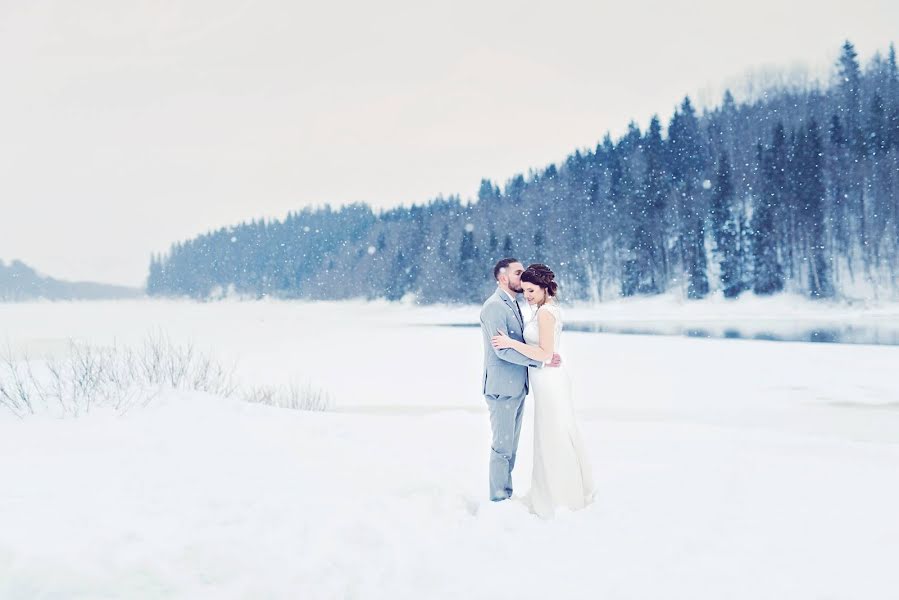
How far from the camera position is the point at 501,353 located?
580 centimetres

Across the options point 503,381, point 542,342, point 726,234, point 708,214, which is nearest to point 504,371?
point 503,381

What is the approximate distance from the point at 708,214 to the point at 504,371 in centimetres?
5870

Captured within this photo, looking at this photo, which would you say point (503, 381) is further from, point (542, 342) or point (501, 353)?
point (542, 342)

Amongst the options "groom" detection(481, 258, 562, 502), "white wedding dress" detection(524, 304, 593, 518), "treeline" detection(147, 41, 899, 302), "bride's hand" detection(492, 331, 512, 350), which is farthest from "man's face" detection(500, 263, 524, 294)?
"treeline" detection(147, 41, 899, 302)

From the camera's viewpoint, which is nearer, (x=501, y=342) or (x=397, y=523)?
(x=397, y=523)

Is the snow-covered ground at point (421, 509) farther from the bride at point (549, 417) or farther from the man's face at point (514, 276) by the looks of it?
the man's face at point (514, 276)

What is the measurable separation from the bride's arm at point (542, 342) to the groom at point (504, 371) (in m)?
0.14

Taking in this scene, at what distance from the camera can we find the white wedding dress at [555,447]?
5.82 metres

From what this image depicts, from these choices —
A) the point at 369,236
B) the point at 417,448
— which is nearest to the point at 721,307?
the point at 417,448

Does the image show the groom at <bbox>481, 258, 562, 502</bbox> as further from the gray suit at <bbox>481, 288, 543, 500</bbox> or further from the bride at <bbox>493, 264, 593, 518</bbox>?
the bride at <bbox>493, 264, 593, 518</bbox>

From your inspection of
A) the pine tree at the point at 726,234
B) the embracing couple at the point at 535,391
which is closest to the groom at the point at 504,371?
the embracing couple at the point at 535,391

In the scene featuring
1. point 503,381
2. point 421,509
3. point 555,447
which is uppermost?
point 503,381

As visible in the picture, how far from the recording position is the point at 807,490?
22.2 feet

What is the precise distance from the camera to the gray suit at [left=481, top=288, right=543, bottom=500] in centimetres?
587
